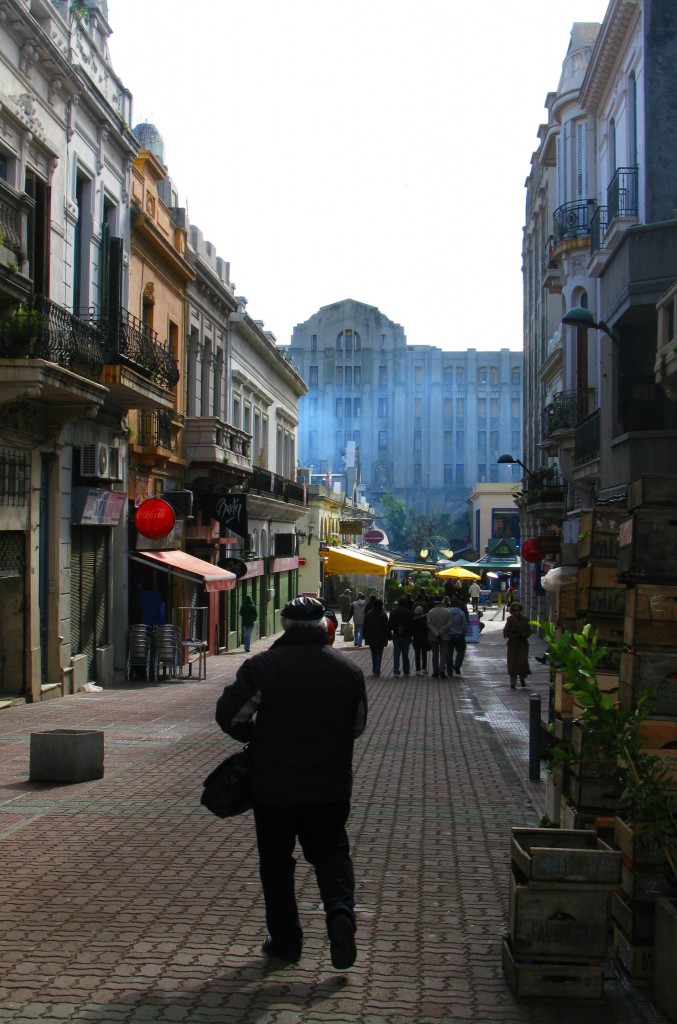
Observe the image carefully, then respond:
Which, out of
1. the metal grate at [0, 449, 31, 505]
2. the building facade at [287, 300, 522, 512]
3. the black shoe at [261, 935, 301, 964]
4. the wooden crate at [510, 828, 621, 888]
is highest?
the building facade at [287, 300, 522, 512]

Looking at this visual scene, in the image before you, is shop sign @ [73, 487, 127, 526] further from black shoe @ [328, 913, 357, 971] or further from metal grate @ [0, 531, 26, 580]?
black shoe @ [328, 913, 357, 971]

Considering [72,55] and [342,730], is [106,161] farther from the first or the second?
[342,730]

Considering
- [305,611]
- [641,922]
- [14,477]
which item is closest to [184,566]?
[14,477]

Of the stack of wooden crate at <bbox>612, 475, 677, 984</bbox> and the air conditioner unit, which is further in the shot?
the air conditioner unit

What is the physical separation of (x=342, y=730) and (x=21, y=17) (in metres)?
13.7

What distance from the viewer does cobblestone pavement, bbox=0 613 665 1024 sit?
5105 millimetres

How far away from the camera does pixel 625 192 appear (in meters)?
22.3

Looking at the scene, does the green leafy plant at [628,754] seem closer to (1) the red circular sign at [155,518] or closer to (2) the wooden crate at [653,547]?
(2) the wooden crate at [653,547]

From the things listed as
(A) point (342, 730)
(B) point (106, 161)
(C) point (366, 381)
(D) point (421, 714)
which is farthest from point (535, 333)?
(C) point (366, 381)

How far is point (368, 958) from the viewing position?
5.78 metres

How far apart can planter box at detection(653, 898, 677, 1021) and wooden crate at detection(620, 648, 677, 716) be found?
106 centimetres

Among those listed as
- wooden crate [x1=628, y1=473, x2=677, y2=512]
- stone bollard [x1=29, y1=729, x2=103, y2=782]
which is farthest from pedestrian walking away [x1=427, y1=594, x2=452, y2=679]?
wooden crate [x1=628, y1=473, x2=677, y2=512]

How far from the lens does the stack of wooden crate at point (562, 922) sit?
5160 millimetres

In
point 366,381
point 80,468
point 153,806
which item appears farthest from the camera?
point 366,381
